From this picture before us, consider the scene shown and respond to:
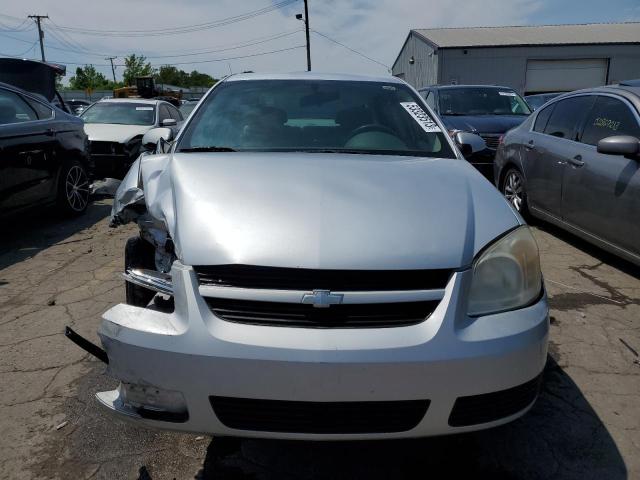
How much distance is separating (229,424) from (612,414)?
1819 millimetres

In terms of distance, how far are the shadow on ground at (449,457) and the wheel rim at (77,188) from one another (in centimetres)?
495

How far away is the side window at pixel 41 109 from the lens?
5.80 m

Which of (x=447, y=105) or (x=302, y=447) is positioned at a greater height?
(x=447, y=105)

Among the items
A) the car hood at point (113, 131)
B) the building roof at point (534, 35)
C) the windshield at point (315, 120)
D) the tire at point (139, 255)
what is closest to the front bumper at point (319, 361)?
the tire at point (139, 255)

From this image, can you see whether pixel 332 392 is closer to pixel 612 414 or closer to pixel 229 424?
pixel 229 424

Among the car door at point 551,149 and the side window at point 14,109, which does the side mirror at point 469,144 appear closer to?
the car door at point 551,149

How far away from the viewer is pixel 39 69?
900 cm

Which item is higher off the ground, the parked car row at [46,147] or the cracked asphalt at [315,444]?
the parked car row at [46,147]

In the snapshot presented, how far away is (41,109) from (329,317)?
5570 millimetres

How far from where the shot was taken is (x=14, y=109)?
215 inches

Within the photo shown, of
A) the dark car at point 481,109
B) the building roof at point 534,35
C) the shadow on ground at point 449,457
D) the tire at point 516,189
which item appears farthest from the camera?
the building roof at point 534,35

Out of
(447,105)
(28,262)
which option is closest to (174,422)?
(28,262)

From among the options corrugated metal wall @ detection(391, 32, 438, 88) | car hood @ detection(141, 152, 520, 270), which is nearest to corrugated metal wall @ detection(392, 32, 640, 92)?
corrugated metal wall @ detection(391, 32, 438, 88)

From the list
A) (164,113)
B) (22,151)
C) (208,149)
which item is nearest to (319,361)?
(208,149)
